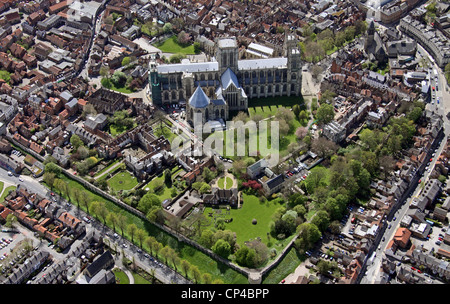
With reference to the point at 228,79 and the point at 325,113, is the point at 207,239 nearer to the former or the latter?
the point at 325,113

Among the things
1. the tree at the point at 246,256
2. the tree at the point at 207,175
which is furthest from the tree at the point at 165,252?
the tree at the point at 207,175

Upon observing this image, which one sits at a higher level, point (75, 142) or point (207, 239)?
point (75, 142)

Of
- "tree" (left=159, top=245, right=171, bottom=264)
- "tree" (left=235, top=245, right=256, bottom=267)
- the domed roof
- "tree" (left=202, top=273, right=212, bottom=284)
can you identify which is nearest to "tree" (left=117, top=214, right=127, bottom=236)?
"tree" (left=159, top=245, right=171, bottom=264)

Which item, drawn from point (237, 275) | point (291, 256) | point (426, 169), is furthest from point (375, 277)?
point (426, 169)

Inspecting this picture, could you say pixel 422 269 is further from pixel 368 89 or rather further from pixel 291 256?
pixel 368 89

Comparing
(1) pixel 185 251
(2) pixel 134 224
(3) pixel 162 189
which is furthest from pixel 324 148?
(2) pixel 134 224

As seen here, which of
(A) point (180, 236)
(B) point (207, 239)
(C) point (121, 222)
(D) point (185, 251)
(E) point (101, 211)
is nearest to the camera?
(B) point (207, 239)
